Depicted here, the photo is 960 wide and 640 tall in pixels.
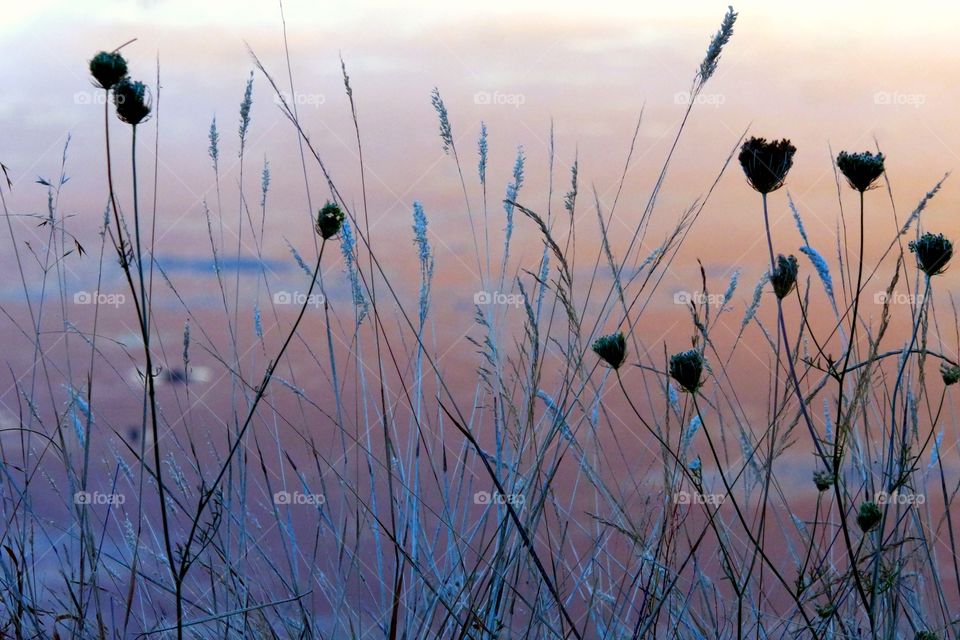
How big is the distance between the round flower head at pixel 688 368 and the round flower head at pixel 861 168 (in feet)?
1.24

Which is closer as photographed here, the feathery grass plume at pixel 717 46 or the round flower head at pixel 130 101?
the round flower head at pixel 130 101

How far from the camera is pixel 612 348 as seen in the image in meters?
1.55

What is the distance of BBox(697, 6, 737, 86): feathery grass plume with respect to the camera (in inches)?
73.3

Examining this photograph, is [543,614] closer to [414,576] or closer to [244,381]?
[414,576]

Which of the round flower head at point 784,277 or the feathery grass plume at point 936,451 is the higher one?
the round flower head at point 784,277

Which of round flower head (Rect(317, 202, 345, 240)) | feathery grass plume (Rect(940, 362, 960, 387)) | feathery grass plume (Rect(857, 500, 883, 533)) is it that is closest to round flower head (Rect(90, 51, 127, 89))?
round flower head (Rect(317, 202, 345, 240))

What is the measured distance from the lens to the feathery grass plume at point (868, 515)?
4.69ft

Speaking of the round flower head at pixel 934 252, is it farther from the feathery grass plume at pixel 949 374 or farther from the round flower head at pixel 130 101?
the round flower head at pixel 130 101

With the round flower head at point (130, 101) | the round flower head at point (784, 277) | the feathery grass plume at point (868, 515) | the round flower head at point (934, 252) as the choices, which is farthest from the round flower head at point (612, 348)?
the round flower head at point (130, 101)

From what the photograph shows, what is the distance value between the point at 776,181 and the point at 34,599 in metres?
1.64

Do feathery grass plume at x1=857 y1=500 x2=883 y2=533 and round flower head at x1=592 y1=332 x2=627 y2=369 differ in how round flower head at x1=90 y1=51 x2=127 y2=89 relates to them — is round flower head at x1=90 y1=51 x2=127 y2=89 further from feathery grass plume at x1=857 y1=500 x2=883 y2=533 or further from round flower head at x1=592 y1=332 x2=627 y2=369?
feathery grass plume at x1=857 y1=500 x2=883 y2=533

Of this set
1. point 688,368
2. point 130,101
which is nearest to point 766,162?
point 688,368

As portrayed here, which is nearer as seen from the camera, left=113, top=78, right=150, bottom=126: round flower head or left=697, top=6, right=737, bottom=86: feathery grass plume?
left=113, top=78, right=150, bottom=126: round flower head

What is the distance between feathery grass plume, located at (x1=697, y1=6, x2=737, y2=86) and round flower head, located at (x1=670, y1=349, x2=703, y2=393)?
69cm
